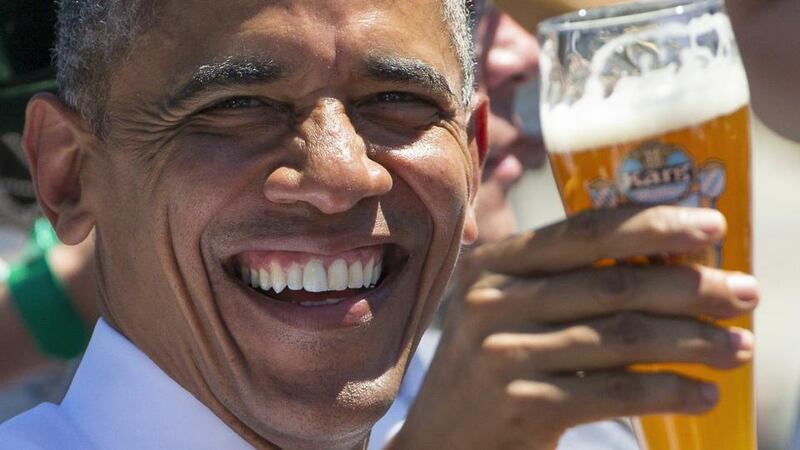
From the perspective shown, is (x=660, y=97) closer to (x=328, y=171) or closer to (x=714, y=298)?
(x=714, y=298)

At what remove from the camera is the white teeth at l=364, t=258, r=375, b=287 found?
234 centimetres

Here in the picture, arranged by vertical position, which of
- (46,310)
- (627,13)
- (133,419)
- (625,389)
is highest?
(627,13)

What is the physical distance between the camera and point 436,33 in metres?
2.45

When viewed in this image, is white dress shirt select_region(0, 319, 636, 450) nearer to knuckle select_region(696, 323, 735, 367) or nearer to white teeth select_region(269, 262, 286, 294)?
white teeth select_region(269, 262, 286, 294)

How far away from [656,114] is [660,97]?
0.8 inches

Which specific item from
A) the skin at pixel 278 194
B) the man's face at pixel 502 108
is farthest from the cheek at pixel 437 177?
the man's face at pixel 502 108

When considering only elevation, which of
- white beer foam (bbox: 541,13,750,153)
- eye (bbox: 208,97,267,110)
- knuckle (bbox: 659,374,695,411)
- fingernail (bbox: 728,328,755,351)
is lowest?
eye (bbox: 208,97,267,110)

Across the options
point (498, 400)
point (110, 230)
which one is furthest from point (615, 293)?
point (110, 230)

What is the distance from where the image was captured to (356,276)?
2.33 meters

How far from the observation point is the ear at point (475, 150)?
2732 mm

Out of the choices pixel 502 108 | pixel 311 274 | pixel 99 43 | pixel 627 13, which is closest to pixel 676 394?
pixel 627 13

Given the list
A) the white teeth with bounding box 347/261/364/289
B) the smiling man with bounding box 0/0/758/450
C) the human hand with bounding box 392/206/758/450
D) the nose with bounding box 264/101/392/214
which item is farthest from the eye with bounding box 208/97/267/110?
the human hand with bounding box 392/206/758/450

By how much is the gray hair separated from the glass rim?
996 mm

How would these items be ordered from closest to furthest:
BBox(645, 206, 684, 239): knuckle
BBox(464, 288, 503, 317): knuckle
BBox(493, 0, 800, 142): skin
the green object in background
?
BBox(645, 206, 684, 239): knuckle
BBox(464, 288, 503, 317): knuckle
BBox(493, 0, 800, 142): skin
the green object in background
